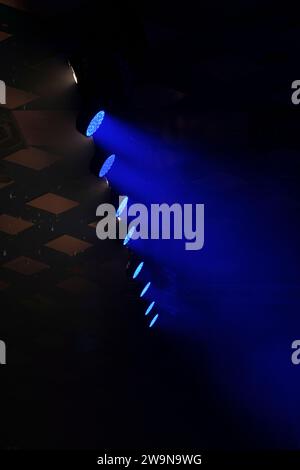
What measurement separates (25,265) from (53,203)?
141 centimetres

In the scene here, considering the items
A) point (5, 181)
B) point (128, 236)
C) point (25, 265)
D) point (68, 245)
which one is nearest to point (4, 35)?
point (5, 181)

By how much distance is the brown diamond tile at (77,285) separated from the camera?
6.45 meters

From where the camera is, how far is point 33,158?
400 cm

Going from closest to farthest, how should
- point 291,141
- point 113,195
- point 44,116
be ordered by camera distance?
point 44,116
point 113,195
point 291,141

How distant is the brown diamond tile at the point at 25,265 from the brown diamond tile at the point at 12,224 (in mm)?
617

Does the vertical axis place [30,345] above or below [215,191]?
below

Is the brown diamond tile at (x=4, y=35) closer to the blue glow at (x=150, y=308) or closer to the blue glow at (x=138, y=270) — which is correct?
the blue glow at (x=138, y=270)

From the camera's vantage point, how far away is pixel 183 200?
5551 millimetres

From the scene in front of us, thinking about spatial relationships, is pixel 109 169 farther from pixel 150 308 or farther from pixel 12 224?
pixel 150 308

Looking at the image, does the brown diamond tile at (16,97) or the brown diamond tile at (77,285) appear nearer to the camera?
the brown diamond tile at (16,97)

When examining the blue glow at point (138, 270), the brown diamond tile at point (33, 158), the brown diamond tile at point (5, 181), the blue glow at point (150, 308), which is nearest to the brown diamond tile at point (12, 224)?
the brown diamond tile at point (5, 181)

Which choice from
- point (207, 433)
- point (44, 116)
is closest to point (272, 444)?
point (207, 433)

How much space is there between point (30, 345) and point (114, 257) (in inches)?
129
